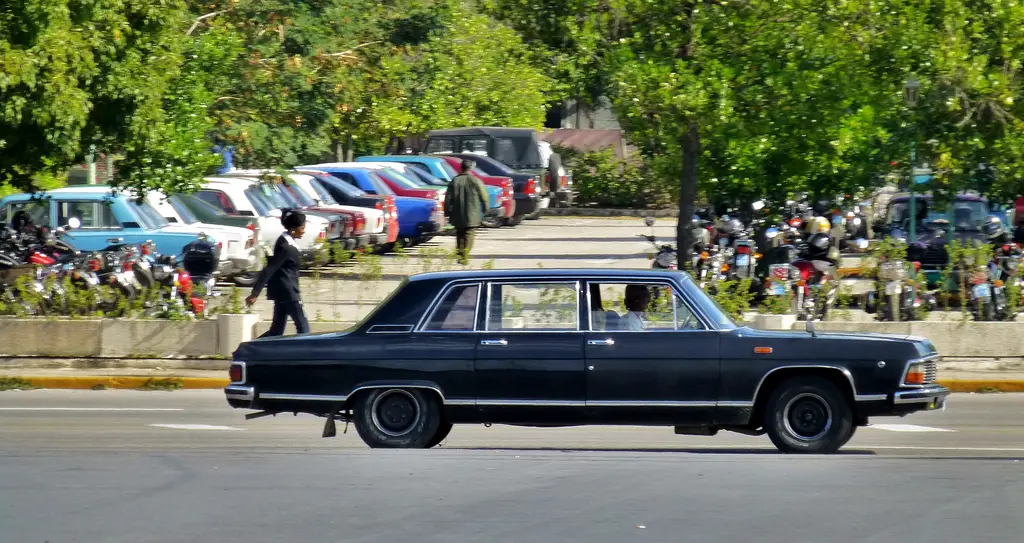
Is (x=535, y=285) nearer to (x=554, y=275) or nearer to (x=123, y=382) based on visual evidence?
(x=554, y=275)

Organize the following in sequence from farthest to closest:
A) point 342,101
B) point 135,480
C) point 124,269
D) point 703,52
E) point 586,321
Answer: point 342,101 → point 703,52 → point 124,269 → point 586,321 → point 135,480

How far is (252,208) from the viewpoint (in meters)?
23.8

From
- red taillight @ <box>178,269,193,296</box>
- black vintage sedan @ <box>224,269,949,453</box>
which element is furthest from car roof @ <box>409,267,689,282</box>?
red taillight @ <box>178,269,193,296</box>

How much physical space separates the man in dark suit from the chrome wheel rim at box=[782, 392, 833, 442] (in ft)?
20.8

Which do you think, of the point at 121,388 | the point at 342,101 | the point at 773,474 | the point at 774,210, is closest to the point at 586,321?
the point at 773,474

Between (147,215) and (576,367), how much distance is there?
1308 cm

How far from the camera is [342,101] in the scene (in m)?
29.6

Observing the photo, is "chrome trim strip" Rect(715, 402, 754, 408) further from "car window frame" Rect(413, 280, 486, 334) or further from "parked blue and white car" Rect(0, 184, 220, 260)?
"parked blue and white car" Rect(0, 184, 220, 260)

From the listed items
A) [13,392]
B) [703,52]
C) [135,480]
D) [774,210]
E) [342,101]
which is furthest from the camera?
[342,101]

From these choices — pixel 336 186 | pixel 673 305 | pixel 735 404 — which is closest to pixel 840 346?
pixel 735 404

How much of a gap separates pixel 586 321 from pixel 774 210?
11145mm

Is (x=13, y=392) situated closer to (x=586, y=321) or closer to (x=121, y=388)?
(x=121, y=388)

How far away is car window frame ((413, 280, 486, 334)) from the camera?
33.4 ft

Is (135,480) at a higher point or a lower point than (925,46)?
lower
